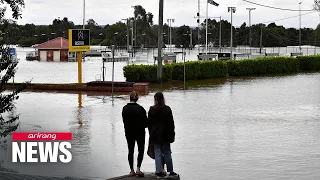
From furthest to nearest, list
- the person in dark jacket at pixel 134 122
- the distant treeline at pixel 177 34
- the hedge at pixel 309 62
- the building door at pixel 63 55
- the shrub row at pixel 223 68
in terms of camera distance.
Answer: the distant treeline at pixel 177 34, the building door at pixel 63 55, the hedge at pixel 309 62, the shrub row at pixel 223 68, the person in dark jacket at pixel 134 122

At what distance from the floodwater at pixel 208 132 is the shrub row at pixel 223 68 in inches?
200

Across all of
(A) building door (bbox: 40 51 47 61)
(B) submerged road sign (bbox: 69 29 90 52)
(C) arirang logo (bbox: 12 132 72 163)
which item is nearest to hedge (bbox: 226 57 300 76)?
(B) submerged road sign (bbox: 69 29 90 52)

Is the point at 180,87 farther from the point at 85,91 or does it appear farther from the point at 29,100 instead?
the point at 29,100

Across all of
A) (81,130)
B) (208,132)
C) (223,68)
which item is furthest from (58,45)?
(208,132)

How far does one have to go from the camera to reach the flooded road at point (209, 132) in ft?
38.2

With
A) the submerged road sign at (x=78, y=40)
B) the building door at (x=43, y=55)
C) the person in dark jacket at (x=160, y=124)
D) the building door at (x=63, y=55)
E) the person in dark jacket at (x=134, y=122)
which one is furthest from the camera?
the building door at (x=43, y=55)

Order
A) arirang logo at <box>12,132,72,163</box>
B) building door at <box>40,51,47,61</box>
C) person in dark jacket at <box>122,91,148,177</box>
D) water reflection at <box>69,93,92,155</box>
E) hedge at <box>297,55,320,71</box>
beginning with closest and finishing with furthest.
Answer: person in dark jacket at <box>122,91,148,177</box> → arirang logo at <box>12,132,72,163</box> → water reflection at <box>69,93,92,155</box> → hedge at <box>297,55,320,71</box> → building door at <box>40,51,47,61</box>

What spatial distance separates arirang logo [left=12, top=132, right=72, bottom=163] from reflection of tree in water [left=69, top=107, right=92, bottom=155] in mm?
206

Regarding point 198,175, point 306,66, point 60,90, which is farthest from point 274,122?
point 306,66

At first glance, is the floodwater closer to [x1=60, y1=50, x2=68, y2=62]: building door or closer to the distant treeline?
[x1=60, y1=50, x2=68, y2=62]: building door

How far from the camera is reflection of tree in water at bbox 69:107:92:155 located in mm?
13938

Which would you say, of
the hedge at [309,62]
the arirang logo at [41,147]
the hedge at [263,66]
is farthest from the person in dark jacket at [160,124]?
the hedge at [309,62]

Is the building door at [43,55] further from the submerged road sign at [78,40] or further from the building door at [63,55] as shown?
the submerged road sign at [78,40]

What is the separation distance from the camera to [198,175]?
11141 mm
